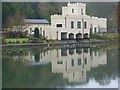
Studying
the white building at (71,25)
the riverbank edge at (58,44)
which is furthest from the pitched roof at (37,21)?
the riverbank edge at (58,44)

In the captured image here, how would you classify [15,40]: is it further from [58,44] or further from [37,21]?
[37,21]

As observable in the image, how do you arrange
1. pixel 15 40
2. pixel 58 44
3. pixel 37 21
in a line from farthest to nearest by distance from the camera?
pixel 37 21, pixel 58 44, pixel 15 40

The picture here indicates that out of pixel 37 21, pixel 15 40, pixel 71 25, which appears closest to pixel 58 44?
pixel 15 40

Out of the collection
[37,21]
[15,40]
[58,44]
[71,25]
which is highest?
[37,21]

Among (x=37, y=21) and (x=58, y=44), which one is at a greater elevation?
(x=37, y=21)

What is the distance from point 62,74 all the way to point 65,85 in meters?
1.41

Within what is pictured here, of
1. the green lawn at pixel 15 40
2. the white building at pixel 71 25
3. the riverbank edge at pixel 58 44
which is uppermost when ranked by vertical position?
the white building at pixel 71 25

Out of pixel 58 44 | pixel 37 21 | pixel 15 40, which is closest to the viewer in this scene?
pixel 15 40

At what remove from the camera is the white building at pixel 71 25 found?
Result: 1831 cm

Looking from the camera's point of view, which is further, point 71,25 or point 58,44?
point 71,25

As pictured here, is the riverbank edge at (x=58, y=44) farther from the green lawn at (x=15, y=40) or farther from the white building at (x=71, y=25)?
the white building at (x=71, y=25)

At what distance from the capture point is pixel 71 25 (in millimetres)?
19266

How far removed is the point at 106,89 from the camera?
5.73 meters

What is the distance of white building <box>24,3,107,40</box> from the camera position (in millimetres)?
18312
